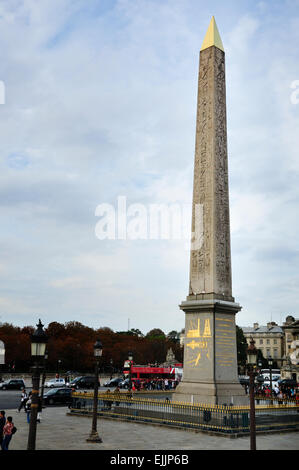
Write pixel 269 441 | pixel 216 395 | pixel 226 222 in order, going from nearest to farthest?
pixel 269 441 < pixel 216 395 < pixel 226 222

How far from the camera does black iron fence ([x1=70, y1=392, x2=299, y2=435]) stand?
731 inches

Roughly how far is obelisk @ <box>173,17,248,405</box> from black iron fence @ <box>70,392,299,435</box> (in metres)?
1.08

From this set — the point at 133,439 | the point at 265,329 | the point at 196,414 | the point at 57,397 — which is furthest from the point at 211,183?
the point at 265,329

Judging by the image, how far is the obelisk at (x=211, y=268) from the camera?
2175 cm

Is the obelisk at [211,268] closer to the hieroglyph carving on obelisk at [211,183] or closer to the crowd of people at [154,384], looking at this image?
the hieroglyph carving on obelisk at [211,183]

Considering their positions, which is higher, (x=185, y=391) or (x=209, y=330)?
(x=209, y=330)

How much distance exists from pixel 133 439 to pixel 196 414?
11.7ft

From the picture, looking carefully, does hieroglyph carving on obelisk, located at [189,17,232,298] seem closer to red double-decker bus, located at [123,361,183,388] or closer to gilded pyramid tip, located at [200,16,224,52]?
gilded pyramid tip, located at [200,16,224,52]

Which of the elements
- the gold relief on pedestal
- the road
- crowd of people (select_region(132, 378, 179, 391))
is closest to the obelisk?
the gold relief on pedestal

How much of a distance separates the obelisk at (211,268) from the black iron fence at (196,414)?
1.08m

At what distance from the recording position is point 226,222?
23938 millimetres
